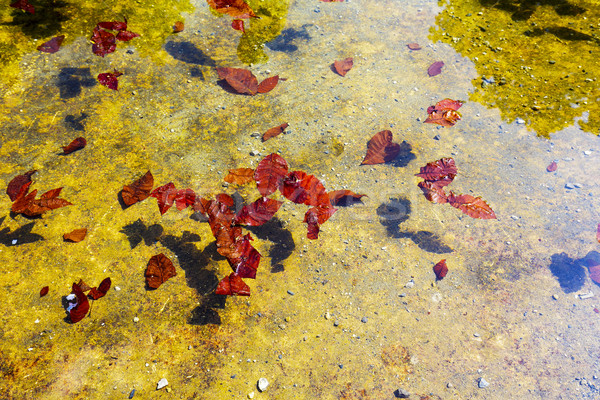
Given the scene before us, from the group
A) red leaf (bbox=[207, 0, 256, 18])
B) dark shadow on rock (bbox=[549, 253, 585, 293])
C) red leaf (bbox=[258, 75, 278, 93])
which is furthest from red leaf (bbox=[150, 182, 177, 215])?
dark shadow on rock (bbox=[549, 253, 585, 293])

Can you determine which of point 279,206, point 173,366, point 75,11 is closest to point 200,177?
point 279,206

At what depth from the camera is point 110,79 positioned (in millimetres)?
2914

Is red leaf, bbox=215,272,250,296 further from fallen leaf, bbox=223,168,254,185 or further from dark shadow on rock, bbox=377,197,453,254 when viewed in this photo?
dark shadow on rock, bbox=377,197,453,254

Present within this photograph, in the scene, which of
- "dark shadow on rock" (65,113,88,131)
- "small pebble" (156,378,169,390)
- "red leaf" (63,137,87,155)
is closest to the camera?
"small pebble" (156,378,169,390)

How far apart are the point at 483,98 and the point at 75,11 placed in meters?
3.80

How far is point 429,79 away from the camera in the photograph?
125 inches

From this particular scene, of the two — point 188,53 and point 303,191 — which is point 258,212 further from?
point 188,53

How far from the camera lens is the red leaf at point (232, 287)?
1958 mm

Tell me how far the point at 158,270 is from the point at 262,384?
0.88m

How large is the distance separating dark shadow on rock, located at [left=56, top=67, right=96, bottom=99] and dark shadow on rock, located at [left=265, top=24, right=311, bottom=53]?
1.55 m

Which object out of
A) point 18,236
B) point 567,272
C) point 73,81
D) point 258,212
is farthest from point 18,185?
point 567,272

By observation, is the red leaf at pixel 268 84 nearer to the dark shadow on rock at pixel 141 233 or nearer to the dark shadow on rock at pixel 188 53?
the dark shadow on rock at pixel 188 53

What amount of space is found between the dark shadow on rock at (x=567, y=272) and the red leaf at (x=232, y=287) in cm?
193

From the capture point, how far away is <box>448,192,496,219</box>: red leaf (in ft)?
7.97
